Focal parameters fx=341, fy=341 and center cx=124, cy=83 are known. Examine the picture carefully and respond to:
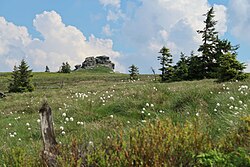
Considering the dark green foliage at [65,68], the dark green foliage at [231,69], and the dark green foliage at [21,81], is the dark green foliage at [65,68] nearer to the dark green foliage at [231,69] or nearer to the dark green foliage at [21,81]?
the dark green foliage at [21,81]

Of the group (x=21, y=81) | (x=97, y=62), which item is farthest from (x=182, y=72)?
(x=97, y=62)

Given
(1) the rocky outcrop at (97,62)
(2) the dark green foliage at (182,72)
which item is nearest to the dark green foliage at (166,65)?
(2) the dark green foliage at (182,72)

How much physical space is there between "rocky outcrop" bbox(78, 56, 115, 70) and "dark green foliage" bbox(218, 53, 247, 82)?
5378 inches

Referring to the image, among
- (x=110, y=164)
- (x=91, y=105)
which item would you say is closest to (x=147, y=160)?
(x=110, y=164)

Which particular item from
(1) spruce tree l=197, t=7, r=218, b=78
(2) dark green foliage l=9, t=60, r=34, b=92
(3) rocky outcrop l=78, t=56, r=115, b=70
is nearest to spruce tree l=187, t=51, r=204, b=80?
(1) spruce tree l=197, t=7, r=218, b=78

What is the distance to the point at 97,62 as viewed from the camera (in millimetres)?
172500

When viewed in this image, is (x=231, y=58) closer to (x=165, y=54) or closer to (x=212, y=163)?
(x=165, y=54)

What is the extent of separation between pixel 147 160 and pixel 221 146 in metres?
1.01

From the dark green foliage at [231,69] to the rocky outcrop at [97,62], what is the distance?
448ft

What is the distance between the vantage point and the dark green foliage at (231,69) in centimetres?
3042

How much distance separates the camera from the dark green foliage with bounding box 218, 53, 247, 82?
30.4m

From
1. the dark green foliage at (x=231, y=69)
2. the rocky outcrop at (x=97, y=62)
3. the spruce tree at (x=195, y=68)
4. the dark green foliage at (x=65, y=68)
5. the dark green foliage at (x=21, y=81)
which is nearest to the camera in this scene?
the dark green foliage at (x=231, y=69)

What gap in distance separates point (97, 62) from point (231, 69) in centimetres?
14437

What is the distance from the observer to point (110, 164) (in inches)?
174
